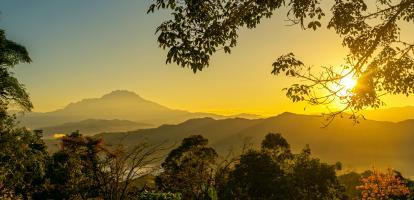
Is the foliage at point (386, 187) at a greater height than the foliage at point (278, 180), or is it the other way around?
the foliage at point (278, 180)

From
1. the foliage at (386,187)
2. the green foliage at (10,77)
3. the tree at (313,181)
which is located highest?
the green foliage at (10,77)

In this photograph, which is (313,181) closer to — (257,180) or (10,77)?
(257,180)

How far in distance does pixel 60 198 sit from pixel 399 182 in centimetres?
3249

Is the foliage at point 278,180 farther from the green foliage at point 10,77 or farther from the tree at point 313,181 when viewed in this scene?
the green foliage at point 10,77

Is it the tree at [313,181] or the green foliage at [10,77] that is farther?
the tree at [313,181]

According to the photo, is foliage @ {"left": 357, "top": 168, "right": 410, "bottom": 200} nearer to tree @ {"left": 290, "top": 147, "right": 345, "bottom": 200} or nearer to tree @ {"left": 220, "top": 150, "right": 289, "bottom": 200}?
tree @ {"left": 290, "top": 147, "right": 345, "bottom": 200}

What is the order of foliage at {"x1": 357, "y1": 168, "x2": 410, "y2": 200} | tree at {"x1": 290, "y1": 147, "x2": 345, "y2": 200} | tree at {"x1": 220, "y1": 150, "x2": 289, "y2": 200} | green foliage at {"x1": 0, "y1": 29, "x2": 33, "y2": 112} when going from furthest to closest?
foliage at {"x1": 357, "y1": 168, "x2": 410, "y2": 200} < tree at {"x1": 290, "y1": 147, "x2": 345, "y2": 200} < tree at {"x1": 220, "y1": 150, "x2": 289, "y2": 200} < green foliage at {"x1": 0, "y1": 29, "x2": 33, "y2": 112}

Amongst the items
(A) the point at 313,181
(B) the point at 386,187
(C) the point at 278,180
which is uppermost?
(C) the point at 278,180

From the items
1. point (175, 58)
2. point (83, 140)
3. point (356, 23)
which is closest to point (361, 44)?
point (356, 23)

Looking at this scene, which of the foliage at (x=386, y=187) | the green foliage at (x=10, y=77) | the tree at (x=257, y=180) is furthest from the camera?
the foliage at (x=386, y=187)

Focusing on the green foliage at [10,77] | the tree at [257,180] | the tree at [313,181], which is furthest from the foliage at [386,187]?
the green foliage at [10,77]

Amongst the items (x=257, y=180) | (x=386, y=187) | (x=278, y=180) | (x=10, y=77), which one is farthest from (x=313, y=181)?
(x=10, y=77)

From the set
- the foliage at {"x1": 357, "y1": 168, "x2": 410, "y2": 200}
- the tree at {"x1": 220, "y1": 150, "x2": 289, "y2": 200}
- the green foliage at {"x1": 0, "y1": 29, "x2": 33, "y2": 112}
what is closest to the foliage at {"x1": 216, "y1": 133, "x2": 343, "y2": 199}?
the tree at {"x1": 220, "y1": 150, "x2": 289, "y2": 200}

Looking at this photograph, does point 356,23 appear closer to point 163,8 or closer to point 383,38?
point 383,38
